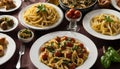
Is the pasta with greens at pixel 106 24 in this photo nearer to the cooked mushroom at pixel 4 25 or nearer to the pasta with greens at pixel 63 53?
the pasta with greens at pixel 63 53

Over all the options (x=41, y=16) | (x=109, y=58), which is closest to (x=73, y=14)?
(x=41, y=16)

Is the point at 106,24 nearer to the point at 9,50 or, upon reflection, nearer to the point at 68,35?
the point at 68,35

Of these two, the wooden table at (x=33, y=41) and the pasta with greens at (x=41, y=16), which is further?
the pasta with greens at (x=41, y=16)

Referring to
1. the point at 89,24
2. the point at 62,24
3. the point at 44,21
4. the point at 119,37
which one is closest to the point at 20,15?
the point at 44,21

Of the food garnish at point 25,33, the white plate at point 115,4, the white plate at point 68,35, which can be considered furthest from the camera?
the white plate at point 115,4

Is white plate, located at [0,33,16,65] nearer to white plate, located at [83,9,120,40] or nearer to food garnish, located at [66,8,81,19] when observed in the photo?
food garnish, located at [66,8,81,19]

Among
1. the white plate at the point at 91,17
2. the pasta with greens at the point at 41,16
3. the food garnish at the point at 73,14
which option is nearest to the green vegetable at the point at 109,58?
the white plate at the point at 91,17
